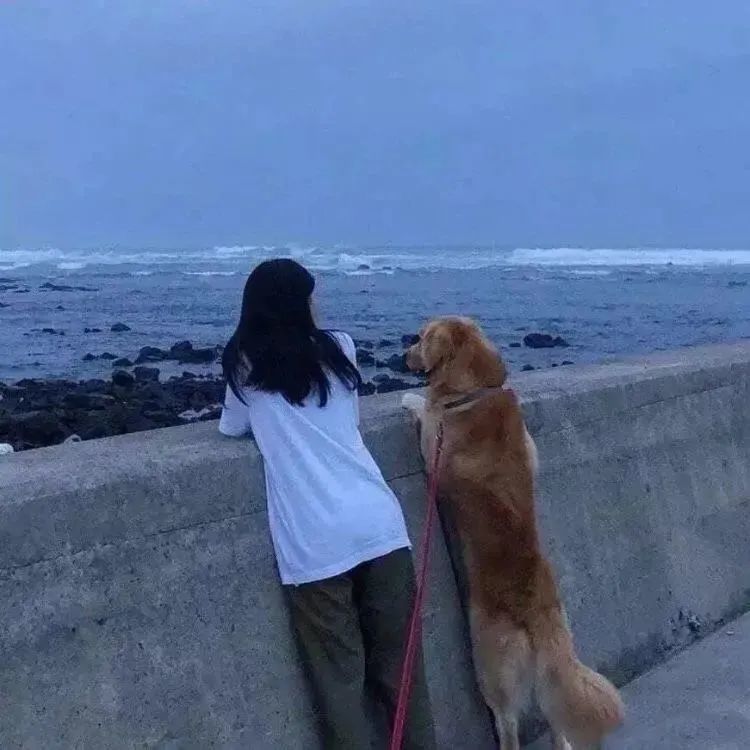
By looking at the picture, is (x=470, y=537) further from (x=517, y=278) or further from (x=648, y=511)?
(x=517, y=278)

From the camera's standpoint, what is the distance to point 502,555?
4.62 meters

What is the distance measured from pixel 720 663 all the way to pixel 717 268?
72106 millimetres

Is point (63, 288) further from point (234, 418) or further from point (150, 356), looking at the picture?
point (234, 418)

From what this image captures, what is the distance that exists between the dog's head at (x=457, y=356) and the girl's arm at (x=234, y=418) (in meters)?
0.82

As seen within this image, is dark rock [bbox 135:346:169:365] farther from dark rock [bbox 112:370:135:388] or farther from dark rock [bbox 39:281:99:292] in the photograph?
dark rock [bbox 39:281:99:292]

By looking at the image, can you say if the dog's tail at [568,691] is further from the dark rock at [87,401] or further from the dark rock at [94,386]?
the dark rock at [94,386]

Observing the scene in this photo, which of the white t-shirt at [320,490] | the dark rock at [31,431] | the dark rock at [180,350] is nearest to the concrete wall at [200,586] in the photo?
the white t-shirt at [320,490]

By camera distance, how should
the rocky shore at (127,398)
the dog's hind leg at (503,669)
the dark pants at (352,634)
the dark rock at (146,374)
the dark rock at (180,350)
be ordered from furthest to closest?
the dark rock at (180,350), the dark rock at (146,374), the rocky shore at (127,398), the dog's hind leg at (503,669), the dark pants at (352,634)

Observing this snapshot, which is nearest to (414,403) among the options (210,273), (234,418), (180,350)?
(234,418)

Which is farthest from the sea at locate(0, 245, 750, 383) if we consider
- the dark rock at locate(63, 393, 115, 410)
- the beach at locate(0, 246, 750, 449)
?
the dark rock at locate(63, 393, 115, 410)

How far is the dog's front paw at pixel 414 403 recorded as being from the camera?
5.10 m

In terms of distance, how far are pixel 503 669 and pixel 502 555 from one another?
1.36 feet

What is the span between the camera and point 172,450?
171 inches

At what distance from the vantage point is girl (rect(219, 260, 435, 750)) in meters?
4.11
